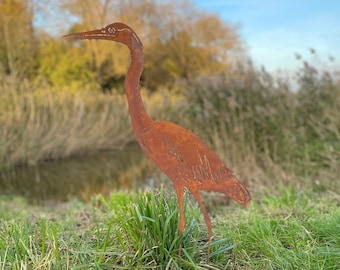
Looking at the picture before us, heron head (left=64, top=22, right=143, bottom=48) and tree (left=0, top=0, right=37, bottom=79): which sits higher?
tree (left=0, top=0, right=37, bottom=79)

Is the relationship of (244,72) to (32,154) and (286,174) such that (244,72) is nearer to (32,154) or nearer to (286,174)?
(286,174)

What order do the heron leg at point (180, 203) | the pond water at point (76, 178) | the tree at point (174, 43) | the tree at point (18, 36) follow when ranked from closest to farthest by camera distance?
the heron leg at point (180, 203) → the pond water at point (76, 178) → the tree at point (18, 36) → the tree at point (174, 43)

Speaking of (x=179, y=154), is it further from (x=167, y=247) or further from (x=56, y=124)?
(x=56, y=124)

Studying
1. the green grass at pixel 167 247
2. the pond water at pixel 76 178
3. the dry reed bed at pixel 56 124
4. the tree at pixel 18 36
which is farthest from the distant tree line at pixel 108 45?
the green grass at pixel 167 247

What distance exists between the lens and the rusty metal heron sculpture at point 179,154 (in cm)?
157

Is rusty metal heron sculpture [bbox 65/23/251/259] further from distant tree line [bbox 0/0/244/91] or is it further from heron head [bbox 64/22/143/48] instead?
distant tree line [bbox 0/0/244/91]

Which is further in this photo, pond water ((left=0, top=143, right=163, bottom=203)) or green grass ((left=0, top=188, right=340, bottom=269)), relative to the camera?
pond water ((left=0, top=143, right=163, bottom=203))

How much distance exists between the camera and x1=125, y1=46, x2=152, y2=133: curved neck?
160 centimetres

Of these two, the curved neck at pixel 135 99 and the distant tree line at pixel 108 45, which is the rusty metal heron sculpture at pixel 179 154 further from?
the distant tree line at pixel 108 45

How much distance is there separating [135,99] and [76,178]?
530cm

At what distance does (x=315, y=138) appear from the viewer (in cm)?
533

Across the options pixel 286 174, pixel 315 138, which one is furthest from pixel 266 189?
pixel 315 138

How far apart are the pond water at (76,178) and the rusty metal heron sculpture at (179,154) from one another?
10.5ft

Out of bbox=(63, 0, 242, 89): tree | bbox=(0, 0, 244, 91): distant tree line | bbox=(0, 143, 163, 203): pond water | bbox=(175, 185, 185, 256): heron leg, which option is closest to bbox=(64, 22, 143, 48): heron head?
bbox=(175, 185, 185, 256): heron leg
